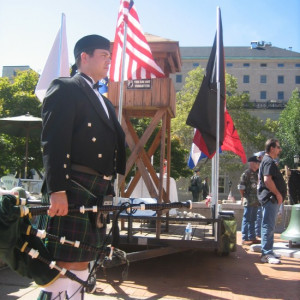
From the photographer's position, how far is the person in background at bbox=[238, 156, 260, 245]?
27.2 ft

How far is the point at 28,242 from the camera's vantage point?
2.26 meters

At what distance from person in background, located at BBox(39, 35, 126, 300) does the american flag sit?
3.37m

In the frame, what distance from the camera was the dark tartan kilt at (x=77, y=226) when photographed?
2344 millimetres

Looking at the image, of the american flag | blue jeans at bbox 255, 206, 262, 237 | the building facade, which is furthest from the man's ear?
the building facade

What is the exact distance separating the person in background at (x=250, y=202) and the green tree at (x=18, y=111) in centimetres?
1184

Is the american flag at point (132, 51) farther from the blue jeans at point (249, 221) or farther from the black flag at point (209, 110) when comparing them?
the blue jeans at point (249, 221)

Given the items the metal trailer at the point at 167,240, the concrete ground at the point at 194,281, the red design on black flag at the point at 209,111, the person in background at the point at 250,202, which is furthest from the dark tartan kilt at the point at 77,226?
the person in background at the point at 250,202

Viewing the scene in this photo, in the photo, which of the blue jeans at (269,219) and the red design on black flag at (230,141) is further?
the red design on black flag at (230,141)

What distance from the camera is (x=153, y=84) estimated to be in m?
6.31

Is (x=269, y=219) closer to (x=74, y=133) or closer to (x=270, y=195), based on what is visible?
(x=270, y=195)

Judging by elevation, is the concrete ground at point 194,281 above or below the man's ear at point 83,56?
below

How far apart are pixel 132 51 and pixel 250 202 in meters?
4.28

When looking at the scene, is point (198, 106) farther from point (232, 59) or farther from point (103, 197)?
point (232, 59)

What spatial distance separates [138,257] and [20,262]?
9.13ft
